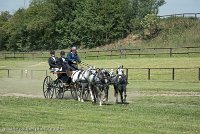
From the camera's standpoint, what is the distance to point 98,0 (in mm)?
89625

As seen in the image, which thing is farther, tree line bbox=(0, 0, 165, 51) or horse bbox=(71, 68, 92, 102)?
tree line bbox=(0, 0, 165, 51)

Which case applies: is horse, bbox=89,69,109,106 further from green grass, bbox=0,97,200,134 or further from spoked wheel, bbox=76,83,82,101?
green grass, bbox=0,97,200,134

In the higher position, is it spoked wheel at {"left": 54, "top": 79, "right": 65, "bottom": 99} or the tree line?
the tree line

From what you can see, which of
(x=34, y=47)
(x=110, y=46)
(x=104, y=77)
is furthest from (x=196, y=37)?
(x=104, y=77)

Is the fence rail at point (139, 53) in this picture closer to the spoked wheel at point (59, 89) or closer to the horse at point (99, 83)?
the spoked wheel at point (59, 89)

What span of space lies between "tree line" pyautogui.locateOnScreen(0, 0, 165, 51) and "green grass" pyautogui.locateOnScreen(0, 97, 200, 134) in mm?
60419

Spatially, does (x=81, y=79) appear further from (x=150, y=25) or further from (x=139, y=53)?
(x=150, y=25)

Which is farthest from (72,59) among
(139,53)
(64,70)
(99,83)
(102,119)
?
(139,53)

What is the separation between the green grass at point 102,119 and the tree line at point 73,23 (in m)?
60.4

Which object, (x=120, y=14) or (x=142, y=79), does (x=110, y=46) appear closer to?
(x=120, y=14)

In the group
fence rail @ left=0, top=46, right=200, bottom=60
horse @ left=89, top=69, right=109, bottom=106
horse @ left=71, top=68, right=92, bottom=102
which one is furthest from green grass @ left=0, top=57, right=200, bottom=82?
horse @ left=89, top=69, right=109, bottom=106

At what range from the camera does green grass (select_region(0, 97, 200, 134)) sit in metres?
12.5

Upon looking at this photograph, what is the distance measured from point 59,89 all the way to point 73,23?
2706 inches

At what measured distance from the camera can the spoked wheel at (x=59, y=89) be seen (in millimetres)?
23208
